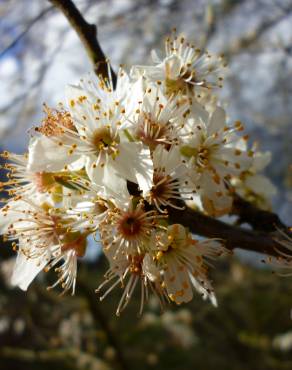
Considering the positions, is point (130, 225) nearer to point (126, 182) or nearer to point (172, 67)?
point (126, 182)

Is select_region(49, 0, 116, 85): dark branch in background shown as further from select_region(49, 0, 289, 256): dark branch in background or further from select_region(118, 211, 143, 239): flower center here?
select_region(118, 211, 143, 239): flower center

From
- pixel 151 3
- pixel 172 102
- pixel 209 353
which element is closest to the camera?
pixel 172 102

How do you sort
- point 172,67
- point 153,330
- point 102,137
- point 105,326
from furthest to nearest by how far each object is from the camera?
point 153,330, point 105,326, point 172,67, point 102,137

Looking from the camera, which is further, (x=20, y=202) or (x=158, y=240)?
(x=20, y=202)

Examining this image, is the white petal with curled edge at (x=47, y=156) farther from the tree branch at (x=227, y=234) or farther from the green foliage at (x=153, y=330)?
the green foliage at (x=153, y=330)

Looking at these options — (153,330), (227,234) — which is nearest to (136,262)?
(227,234)

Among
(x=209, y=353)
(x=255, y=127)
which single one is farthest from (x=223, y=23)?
(x=209, y=353)

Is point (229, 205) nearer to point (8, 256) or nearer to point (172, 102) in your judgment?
point (172, 102)
